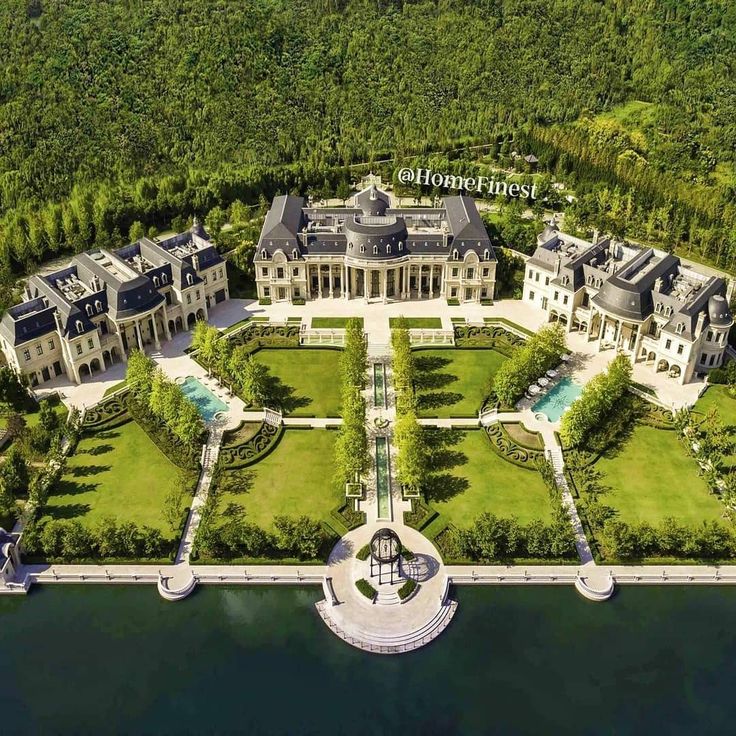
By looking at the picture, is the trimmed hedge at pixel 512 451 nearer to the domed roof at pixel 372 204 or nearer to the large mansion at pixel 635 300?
the large mansion at pixel 635 300

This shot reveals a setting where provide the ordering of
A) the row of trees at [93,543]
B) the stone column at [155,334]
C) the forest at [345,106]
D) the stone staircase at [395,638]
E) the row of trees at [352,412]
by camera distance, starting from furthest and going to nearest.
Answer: the forest at [345,106]
the stone column at [155,334]
the row of trees at [352,412]
the row of trees at [93,543]
the stone staircase at [395,638]

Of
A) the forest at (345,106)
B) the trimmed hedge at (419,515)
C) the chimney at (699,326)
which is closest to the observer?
the trimmed hedge at (419,515)

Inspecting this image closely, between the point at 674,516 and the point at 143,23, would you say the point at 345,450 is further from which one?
the point at 143,23

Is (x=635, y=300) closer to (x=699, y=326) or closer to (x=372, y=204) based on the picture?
(x=699, y=326)

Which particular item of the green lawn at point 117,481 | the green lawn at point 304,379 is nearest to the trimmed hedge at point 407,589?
the green lawn at point 117,481

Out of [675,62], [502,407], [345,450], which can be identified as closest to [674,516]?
[502,407]

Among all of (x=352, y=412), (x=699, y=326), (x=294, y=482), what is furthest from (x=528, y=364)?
(x=294, y=482)
